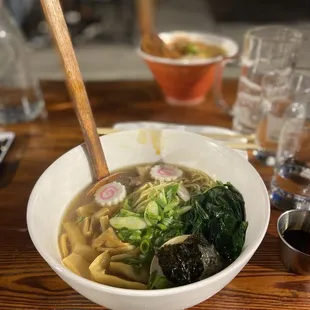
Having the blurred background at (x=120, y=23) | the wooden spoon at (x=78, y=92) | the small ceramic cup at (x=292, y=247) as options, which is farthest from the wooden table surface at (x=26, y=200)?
the blurred background at (x=120, y=23)

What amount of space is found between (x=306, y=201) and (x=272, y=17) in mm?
4126

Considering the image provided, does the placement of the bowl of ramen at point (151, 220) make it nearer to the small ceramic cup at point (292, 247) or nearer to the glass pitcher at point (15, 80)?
the small ceramic cup at point (292, 247)

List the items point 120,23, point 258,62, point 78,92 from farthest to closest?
point 120,23 → point 258,62 → point 78,92

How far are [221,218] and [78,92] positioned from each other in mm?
450

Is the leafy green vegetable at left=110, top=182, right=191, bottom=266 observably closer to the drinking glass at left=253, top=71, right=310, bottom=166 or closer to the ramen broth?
A: the drinking glass at left=253, top=71, right=310, bottom=166

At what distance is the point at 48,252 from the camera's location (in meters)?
0.73

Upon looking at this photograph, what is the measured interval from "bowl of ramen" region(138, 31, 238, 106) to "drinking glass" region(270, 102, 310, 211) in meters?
0.39

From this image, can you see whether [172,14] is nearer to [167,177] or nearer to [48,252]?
[167,177]

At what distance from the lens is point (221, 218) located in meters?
0.85

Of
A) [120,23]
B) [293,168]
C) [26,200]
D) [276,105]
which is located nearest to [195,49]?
[276,105]

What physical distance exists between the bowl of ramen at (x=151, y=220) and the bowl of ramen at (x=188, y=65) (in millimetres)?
461

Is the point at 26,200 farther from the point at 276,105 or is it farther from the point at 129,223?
the point at 276,105

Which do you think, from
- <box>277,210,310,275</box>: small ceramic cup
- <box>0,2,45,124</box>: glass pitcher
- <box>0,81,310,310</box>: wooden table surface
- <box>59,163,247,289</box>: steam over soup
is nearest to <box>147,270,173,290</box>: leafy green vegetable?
<box>59,163,247,289</box>: steam over soup

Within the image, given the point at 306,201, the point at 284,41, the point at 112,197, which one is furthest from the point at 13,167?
the point at 284,41
